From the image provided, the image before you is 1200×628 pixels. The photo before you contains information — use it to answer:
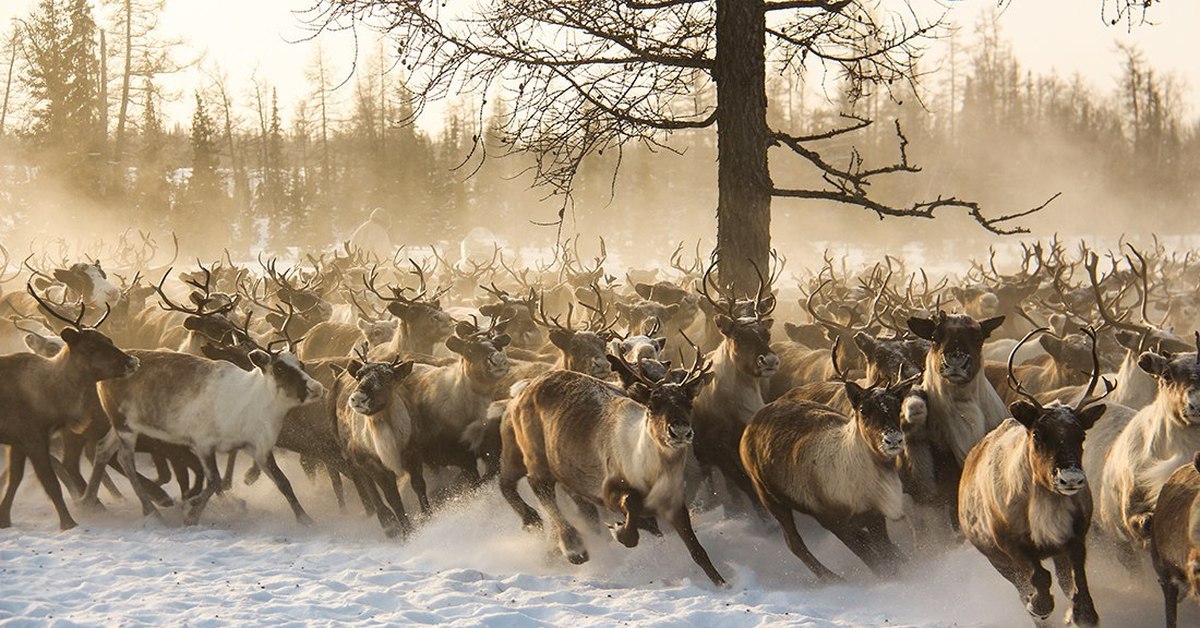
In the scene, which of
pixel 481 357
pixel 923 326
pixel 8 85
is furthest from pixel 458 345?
pixel 8 85

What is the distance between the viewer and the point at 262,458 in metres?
9.46

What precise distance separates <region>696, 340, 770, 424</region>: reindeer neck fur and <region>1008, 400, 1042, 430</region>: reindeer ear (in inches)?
121

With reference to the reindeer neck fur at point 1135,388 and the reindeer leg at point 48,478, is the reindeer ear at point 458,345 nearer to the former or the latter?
the reindeer leg at point 48,478

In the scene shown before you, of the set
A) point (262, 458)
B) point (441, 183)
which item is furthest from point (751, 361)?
point (441, 183)

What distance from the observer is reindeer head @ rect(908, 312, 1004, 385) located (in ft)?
23.3

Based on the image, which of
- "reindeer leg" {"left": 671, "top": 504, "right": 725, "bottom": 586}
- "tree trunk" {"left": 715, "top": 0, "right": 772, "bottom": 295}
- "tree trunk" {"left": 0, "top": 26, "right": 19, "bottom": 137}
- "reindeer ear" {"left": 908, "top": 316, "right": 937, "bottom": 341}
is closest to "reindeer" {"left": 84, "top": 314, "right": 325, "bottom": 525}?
"reindeer leg" {"left": 671, "top": 504, "right": 725, "bottom": 586}

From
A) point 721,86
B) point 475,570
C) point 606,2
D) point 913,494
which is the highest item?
point 606,2

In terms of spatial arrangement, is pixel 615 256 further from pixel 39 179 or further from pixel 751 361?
pixel 751 361

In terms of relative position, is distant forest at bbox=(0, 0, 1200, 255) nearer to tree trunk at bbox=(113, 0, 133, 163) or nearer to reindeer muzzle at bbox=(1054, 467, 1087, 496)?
tree trunk at bbox=(113, 0, 133, 163)

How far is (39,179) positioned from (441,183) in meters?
16.3

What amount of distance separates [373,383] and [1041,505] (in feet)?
16.8

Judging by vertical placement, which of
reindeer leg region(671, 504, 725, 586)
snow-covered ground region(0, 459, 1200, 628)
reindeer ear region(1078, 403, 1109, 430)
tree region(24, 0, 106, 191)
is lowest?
snow-covered ground region(0, 459, 1200, 628)

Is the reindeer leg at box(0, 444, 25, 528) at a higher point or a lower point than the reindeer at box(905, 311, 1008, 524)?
lower

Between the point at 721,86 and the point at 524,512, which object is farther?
the point at 721,86
